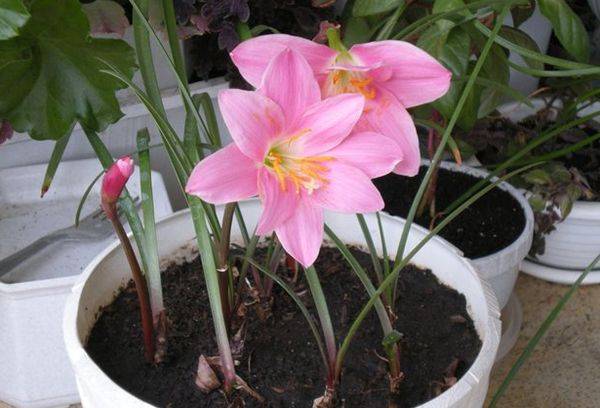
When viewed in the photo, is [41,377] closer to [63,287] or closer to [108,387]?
[63,287]

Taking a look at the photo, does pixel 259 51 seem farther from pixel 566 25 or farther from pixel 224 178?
pixel 566 25

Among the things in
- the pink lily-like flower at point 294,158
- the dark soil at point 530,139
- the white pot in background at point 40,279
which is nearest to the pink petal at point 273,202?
the pink lily-like flower at point 294,158

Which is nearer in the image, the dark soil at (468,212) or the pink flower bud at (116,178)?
the pink flower bud at (116,178)

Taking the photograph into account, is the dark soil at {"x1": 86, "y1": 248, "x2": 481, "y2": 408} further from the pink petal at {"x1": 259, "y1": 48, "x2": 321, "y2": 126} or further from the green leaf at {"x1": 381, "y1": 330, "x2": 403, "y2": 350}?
the pink petal at {"x1": 259, "y1": 48, "x2": 321, "y2": 126}

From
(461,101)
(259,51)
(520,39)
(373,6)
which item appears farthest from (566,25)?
(259,51)

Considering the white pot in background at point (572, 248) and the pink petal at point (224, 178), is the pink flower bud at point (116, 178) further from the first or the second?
the white pot in background at point (572, 248)

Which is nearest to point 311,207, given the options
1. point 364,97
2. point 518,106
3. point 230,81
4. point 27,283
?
point 364,97
